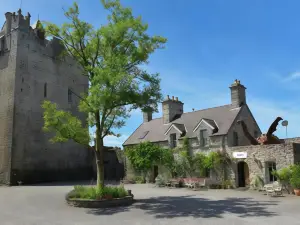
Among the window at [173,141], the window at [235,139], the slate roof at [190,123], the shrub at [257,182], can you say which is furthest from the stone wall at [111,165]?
the shrub at [257,182]

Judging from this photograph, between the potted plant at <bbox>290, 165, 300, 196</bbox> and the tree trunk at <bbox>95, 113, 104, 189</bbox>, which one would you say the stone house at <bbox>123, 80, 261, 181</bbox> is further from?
the tree trunk at <bbox>95, 113, 104, 189</bbox>

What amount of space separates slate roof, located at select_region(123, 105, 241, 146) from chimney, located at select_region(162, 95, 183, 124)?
559 millimetres

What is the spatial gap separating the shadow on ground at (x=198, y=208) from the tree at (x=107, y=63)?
8.55 ft

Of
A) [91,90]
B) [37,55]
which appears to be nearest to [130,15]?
[91,90]

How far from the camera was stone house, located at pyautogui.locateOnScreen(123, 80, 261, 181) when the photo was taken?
24938mm

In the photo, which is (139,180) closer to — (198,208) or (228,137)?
(228,137)

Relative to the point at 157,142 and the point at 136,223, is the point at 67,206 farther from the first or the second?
the point at 157,142

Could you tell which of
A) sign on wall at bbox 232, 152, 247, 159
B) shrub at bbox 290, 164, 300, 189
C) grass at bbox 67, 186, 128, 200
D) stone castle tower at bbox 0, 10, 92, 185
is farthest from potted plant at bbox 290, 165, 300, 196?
stone castle tower at bbox 0, 10, 92, 185

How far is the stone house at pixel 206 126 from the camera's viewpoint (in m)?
24.9

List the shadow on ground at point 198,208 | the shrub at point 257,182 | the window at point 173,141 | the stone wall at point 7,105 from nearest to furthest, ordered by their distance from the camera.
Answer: the shadow on ground at point 198,208 < the shrub at point 257,182 < the stone wall at point 7,105 < the window at point 173,141

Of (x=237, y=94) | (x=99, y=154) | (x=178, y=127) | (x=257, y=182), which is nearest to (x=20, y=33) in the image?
(x=178, y=127)

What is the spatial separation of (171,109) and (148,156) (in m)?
5.70

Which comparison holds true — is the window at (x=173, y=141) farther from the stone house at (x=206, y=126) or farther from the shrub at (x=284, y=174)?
the shrub at (x=284, y=174)

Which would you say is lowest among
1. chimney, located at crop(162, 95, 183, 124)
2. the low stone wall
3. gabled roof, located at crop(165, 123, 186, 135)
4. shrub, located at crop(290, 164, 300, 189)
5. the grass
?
the grass
